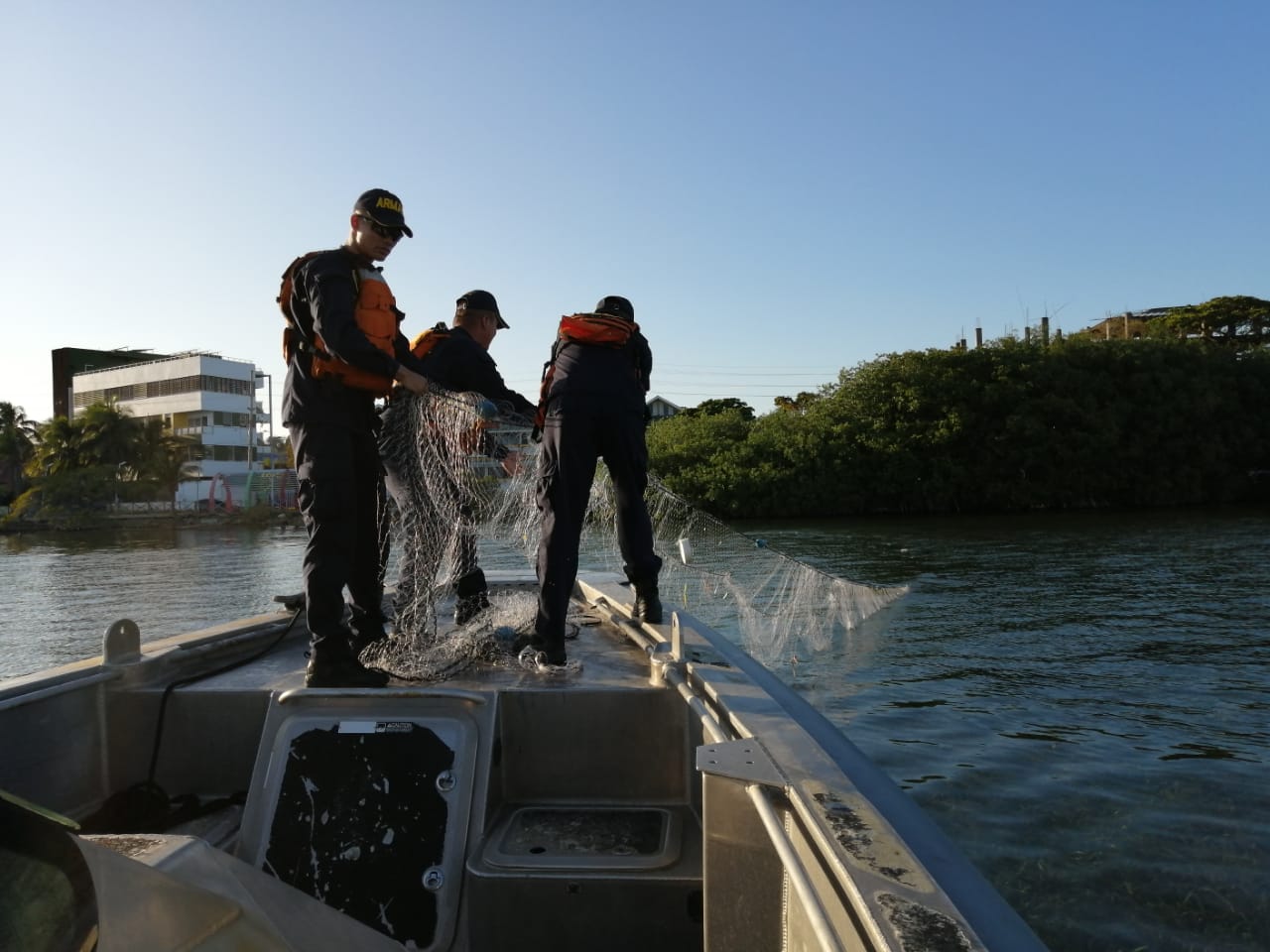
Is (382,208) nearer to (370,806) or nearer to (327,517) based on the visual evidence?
(327,517)

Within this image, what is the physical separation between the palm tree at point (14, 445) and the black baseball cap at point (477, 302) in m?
77.3

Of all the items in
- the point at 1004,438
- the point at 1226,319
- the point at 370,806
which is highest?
the point at 1226,319

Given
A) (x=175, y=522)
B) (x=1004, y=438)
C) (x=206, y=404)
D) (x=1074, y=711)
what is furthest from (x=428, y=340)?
(x=206, y=404)

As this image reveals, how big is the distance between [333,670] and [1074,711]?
5.73 meters

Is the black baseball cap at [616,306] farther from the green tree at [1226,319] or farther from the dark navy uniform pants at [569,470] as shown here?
the green tree at [1226,319]

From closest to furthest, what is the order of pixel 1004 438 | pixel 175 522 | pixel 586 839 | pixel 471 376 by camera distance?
pixel 586 839, pixel 471 376, pixel 1004 438, pixel 175 522

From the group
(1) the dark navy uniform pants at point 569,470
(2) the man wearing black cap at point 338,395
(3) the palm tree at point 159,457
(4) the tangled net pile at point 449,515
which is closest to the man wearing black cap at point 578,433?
(1) the dark navy uniform pants at point 569,470

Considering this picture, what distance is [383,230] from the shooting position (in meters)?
3.35

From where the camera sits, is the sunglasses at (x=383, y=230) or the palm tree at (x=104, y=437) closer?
the sunglasses at (x=383, y=230)

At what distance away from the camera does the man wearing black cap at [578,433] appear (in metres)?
3.70

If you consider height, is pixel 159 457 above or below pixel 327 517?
above

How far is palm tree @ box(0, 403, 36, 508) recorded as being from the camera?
2741 inches

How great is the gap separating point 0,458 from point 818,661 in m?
80.0

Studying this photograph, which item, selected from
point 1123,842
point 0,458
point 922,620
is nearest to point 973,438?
point 922,620
